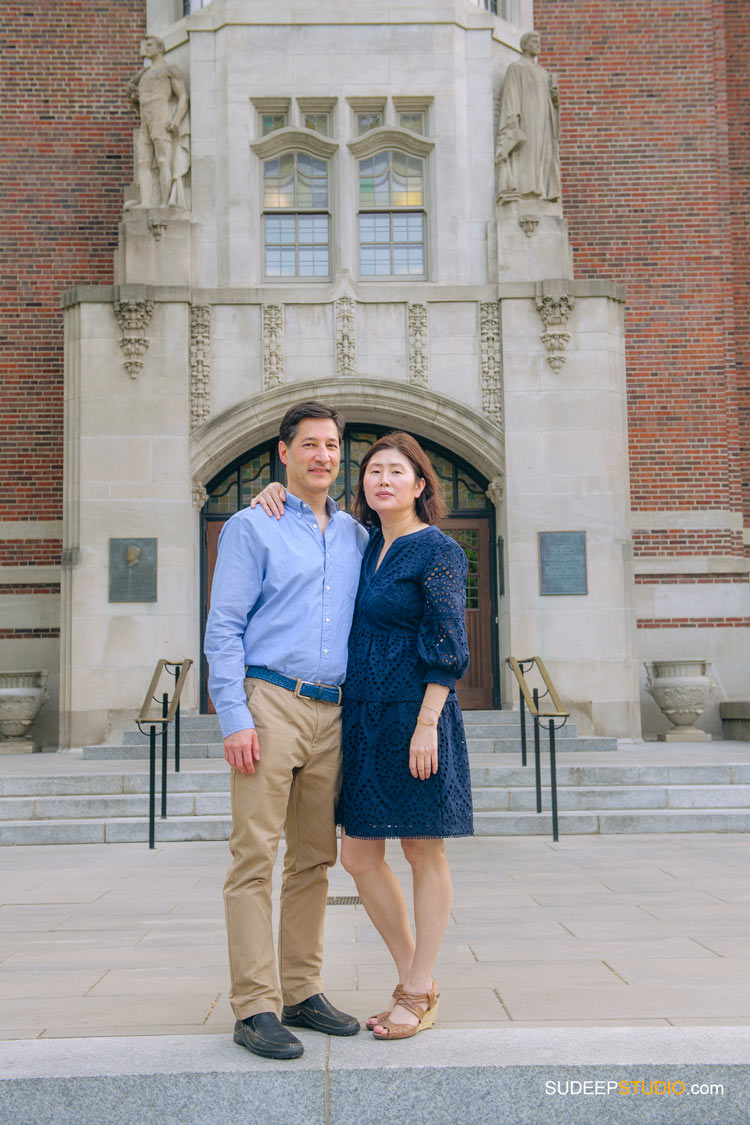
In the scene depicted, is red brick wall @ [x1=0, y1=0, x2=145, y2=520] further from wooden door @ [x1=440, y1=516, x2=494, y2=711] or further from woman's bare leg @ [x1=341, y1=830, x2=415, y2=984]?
woman's bare leg @ [x1=341, y1=830, x2=415, y2=984]

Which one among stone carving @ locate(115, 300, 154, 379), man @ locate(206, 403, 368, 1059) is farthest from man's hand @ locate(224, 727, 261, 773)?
stone carving @ locate(115, 300, 154, 379)

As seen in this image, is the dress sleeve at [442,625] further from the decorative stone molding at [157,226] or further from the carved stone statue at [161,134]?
the carved stone statue at [161,134]

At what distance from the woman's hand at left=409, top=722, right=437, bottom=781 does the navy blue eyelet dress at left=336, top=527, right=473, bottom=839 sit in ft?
0.16

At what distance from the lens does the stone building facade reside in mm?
12969

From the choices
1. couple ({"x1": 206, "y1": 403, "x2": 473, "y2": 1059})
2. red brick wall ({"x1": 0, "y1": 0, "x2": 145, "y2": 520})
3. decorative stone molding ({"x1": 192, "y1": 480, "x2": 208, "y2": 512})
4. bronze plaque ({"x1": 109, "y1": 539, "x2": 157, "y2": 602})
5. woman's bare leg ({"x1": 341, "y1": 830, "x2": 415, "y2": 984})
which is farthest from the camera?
red brick wall ({"x1": 0, "y1": 0, "x2": 145, "y2": 520})

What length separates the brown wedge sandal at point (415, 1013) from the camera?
3.24m

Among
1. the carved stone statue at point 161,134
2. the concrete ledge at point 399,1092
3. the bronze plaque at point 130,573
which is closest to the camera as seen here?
the concrete ledge at point 399,1092

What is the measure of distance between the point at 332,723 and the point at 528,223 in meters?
11.1

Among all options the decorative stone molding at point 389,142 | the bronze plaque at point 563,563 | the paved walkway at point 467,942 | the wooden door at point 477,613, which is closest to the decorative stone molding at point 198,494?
the wooden door at point 477,613

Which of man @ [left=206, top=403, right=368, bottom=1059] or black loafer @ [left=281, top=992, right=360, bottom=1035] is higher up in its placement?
man @ [left=206, top=403, right=368, bottom=1059]

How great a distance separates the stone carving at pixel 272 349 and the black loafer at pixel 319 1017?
10372 mm

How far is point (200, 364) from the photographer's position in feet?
43.4

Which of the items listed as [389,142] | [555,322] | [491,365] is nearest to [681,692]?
[491,365]

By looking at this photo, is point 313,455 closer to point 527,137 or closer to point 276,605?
point 276,605
